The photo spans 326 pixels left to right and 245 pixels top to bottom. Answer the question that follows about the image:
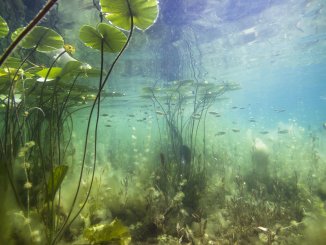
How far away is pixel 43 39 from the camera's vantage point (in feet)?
14.5

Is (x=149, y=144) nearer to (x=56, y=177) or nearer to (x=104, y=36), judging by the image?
(x=56, y=177)

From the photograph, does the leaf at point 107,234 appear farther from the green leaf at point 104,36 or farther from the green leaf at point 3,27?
the green leaf at point 3,27

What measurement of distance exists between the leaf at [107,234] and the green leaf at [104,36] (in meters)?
2.64

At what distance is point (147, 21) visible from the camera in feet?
11.3

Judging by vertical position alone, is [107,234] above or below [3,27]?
below

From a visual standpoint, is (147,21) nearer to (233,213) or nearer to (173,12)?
(233,213)

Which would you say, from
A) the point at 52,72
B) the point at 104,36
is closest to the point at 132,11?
the point at 104,36

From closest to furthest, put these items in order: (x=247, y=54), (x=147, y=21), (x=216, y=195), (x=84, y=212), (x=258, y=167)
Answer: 1. (x=147, y=21)
2. (x=84, y=212)
3. (x=216, y=195)
4. (x=258, y=167)
5. (x=247, y=54)

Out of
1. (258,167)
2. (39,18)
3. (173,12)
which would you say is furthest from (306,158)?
(39,18)

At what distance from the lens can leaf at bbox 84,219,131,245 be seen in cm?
380

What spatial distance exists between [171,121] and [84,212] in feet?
19.3

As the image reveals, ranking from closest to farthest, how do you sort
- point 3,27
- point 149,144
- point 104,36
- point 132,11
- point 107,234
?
point 132,11 < point 104,36 < point 3,27 < point 107,234 < point 149,144

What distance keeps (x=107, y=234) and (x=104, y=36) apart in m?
2.84

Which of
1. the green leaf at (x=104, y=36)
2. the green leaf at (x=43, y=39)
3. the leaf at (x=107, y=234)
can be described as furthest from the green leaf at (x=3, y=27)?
the leaf at (x=107, y=234)
